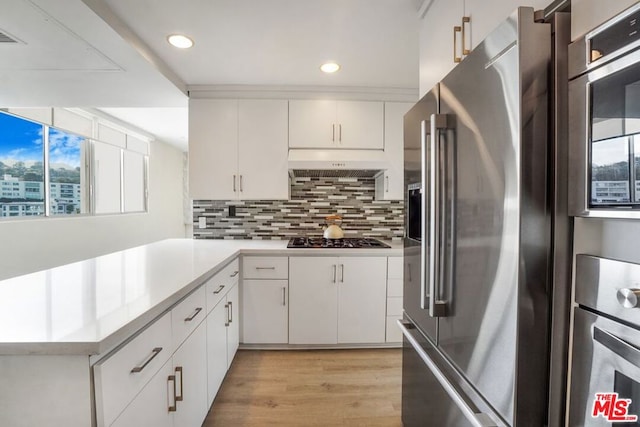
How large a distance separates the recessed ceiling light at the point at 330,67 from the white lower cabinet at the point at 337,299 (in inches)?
59.5

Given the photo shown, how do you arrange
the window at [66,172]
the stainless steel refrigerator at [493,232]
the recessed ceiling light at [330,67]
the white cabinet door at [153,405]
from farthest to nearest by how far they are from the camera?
the window at [66,172] → the recessed ceiling light at [330,67] → the white cabinet door at [153,405] → the stainless steel refrigerator at [493,232]

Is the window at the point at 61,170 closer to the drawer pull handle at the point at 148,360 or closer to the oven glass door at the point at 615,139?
the drawer pull handle at the point at 148,360

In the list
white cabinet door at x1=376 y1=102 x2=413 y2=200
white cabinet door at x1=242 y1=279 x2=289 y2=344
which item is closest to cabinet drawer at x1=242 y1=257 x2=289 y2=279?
white cabinet door at x1=242 y1=279 x2=289 y2=344

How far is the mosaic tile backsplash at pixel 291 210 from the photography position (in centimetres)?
308

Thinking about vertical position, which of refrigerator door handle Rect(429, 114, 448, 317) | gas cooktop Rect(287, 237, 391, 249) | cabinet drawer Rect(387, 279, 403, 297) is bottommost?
cabinet drawer Rect(387, 279, 403, 297)

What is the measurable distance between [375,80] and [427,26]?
1.07 m

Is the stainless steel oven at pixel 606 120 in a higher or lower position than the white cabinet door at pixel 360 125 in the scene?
lower

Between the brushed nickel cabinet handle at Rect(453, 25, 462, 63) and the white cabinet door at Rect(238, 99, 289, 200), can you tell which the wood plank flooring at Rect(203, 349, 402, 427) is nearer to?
the white cabinet door at Rect(238, 99, 289, 200)

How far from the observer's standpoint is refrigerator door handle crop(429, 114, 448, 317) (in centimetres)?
104

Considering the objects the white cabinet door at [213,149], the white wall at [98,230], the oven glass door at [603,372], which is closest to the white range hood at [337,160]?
the white cabinet door at [213,149]

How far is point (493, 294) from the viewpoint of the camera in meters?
0.81

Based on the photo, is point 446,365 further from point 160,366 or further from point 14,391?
point 14,391

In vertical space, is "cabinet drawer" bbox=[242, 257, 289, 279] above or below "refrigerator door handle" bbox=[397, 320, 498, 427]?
above

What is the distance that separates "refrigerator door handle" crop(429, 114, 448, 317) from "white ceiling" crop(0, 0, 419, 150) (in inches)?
38.4
